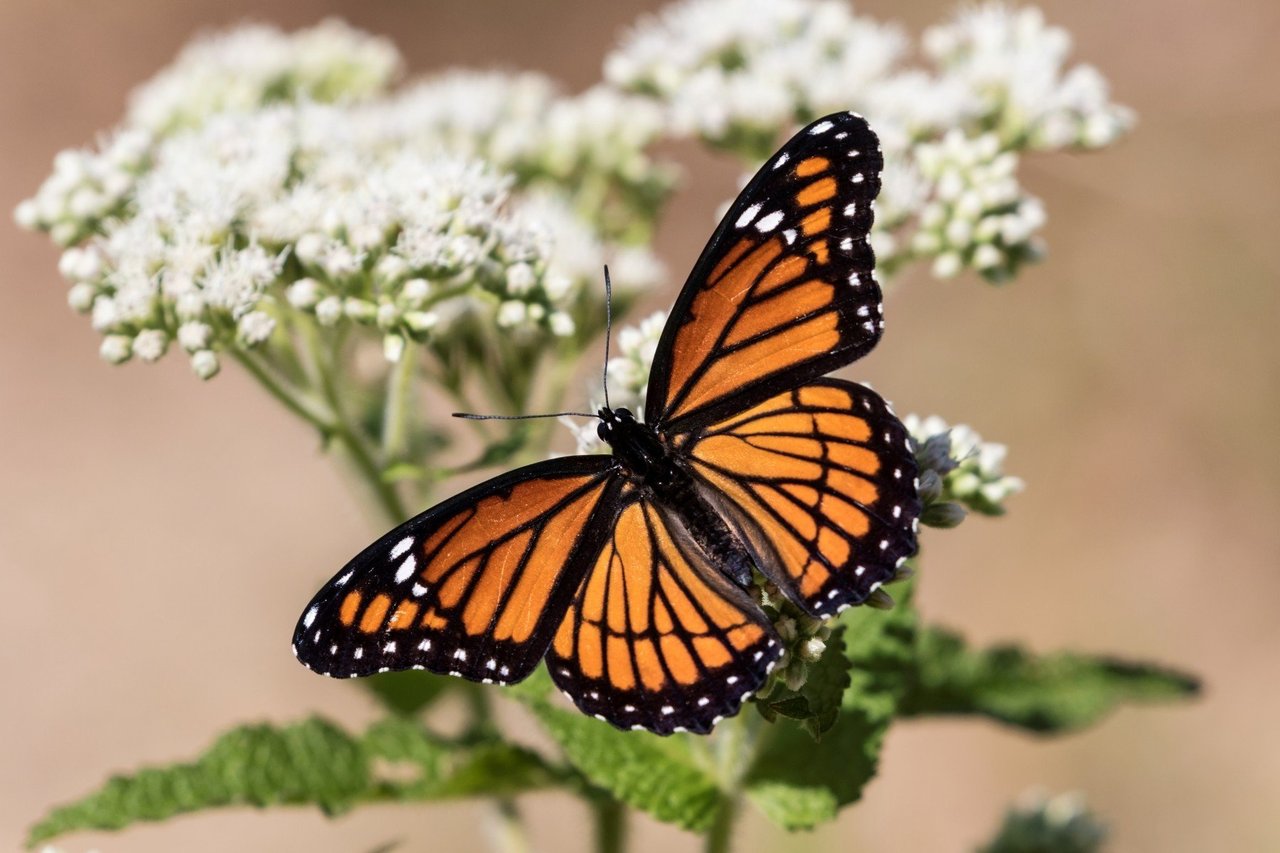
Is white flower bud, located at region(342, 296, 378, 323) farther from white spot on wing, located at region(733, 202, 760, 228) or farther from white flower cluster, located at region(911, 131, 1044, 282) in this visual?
white flower cluster, located at region(911, 131, 1044, 282)

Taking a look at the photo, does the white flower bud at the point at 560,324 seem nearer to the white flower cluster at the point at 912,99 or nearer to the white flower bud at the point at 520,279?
the white flower bud at the point at 520,279

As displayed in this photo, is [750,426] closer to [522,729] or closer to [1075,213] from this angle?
[522,729]

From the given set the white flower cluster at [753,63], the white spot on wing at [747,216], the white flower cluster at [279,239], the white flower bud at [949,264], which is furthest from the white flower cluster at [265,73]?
the white spot on wing at [747,216]

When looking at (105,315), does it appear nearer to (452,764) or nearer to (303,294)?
(303,294)

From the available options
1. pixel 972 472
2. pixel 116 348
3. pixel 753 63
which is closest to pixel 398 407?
pixel 116 348

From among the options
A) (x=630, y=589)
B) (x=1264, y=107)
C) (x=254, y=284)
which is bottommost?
(x=630, y=589)

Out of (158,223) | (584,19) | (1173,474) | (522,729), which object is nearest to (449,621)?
(158,223)
